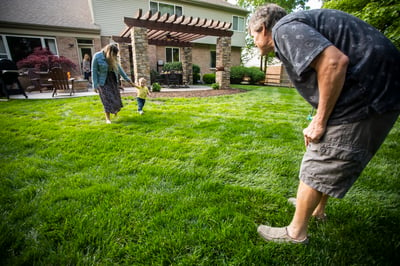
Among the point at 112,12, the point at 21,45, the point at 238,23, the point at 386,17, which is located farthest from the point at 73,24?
the point at 386,17

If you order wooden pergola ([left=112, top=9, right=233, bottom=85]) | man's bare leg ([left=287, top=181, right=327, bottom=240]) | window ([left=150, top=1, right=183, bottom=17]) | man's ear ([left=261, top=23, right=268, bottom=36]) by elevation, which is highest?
window ([left=150, top=1, right=183, bottom=17])

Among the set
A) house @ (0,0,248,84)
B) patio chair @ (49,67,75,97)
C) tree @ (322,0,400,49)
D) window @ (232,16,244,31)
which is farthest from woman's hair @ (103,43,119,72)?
window @ (232,16,244,31)

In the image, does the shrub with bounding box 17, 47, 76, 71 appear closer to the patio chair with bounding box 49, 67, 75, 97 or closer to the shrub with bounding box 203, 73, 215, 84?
the patio chair with bounding box 49, 67, 75, 97

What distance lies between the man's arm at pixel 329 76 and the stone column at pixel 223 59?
10.4 meters

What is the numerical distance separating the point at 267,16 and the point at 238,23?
19616mm

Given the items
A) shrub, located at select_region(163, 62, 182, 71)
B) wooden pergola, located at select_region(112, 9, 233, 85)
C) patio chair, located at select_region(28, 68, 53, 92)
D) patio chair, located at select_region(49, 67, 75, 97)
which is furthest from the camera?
shrub, located at select_region(163, 62, 182, 71)

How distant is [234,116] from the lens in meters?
4.85

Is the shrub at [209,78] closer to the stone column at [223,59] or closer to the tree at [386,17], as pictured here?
the stone column at [223,59]

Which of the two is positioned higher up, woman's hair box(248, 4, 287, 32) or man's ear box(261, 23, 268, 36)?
woman's hair box(248, 4, 287, 32)

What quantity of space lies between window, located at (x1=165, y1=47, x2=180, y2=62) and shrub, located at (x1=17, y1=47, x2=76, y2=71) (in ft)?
22.0

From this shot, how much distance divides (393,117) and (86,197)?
2.45 m

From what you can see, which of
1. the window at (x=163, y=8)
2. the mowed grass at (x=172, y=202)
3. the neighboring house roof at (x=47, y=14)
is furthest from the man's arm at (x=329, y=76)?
the window at (x=163, y=8)

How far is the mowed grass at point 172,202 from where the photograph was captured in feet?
4.25

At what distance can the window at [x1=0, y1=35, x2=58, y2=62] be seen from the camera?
10809 millimetres
